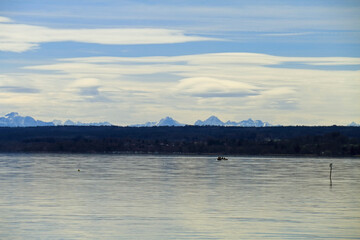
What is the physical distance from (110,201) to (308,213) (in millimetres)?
18034

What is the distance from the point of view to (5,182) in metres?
85.6

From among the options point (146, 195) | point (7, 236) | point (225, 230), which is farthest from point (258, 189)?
point (7, 236)

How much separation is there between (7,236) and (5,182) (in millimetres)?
45877

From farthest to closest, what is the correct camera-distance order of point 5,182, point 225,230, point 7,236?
1. point 5,182
2. point 225,230
3. point 7,236

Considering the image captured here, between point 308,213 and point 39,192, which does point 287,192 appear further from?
point 39,192

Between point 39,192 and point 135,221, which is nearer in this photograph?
point 135,221

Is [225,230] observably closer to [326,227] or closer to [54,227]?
[326,227]

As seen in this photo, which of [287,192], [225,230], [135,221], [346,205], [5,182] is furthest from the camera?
[5,182]

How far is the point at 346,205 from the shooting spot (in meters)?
60.2

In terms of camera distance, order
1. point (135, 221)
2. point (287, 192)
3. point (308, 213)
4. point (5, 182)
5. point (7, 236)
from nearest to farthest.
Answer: point (7, 236), point (135, 221), point (308, 213), point (287, 192), point (5, 182)

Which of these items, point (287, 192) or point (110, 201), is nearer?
point (110, 201)

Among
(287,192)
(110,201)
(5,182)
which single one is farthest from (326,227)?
(5,182)

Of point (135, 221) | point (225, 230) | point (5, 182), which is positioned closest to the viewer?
point (225, 230)

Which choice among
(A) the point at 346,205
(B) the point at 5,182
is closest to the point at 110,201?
(A) the point at 346,205
